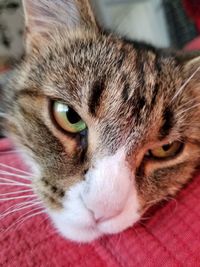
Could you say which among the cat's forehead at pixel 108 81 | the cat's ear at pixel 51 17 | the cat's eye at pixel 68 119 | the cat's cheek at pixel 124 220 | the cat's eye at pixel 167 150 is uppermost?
the cat's ear at pixel 51 17

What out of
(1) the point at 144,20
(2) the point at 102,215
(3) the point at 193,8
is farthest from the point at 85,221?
(1) the point at 144,20

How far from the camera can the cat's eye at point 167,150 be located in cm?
99

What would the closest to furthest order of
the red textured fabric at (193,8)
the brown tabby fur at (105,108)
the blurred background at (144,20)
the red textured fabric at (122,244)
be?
1. the red textured fabric at (122,244)
2. the brown tabby fur at (105,108)
3. the red textured fabric at (193,8)
4. the blurred background at (144,20)

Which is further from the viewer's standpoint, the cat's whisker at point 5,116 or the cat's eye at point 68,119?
the cat's whisker at point 5,116

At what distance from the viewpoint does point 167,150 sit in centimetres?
102

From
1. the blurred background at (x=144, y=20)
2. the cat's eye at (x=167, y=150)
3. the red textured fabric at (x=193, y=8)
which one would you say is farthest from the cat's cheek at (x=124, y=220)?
the red textured fabric at (x=193, y=8)

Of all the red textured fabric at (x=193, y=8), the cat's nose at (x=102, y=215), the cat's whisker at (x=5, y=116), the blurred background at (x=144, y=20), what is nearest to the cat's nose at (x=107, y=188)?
the cat's nose at (x=102, y=215)

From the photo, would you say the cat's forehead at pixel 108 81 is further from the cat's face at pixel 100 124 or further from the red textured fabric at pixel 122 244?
the red textured fabric at pixel 122 244

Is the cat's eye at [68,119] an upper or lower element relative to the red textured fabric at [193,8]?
lower

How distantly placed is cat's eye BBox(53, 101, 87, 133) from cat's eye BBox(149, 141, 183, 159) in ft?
0.60

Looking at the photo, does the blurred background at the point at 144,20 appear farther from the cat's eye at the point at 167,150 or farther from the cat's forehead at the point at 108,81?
the cat's eye at the point at 167,150

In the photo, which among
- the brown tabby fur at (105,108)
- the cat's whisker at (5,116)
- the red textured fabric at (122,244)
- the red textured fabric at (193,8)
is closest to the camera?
the red textured fabric at (122,244)

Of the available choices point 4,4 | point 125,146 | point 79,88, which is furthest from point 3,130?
point 4,4

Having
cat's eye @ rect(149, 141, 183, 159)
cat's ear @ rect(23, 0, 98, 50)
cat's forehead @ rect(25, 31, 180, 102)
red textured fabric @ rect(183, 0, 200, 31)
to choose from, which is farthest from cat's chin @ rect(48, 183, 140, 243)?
red textured fabric @ rect(183, 0, 200, 31)
